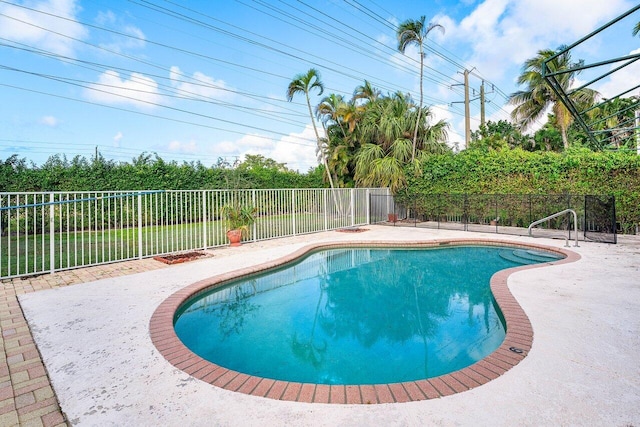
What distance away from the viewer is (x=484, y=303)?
4.96 m

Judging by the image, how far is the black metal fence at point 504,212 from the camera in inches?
400

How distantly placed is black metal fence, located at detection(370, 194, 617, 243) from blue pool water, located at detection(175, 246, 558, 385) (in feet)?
15.1

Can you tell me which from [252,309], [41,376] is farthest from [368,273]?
[41,376]

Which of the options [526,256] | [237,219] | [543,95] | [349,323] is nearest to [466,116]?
[543,95]

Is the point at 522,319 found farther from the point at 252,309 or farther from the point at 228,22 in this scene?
the point at 228,22

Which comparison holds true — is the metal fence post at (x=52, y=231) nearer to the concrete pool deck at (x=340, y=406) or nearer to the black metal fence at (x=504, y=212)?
the concrete pool deck at (x=340, y=406)

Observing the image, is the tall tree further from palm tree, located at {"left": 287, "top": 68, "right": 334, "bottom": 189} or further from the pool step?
the pool step

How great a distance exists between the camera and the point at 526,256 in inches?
318

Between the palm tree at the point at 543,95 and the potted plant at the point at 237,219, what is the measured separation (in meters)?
15.3

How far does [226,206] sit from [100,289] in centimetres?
451

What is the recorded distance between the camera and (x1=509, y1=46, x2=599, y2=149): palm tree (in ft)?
54.3

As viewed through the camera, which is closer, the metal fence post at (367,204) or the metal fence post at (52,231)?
the metal fence post at (52,231)

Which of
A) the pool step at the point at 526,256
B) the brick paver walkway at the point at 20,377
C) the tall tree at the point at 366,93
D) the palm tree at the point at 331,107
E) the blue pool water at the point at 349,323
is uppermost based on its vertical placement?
the tall tree at the point at 366,93

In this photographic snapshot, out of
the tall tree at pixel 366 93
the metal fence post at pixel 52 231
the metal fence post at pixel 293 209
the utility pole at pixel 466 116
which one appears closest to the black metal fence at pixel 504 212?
the utility pole at pixel 466 116
